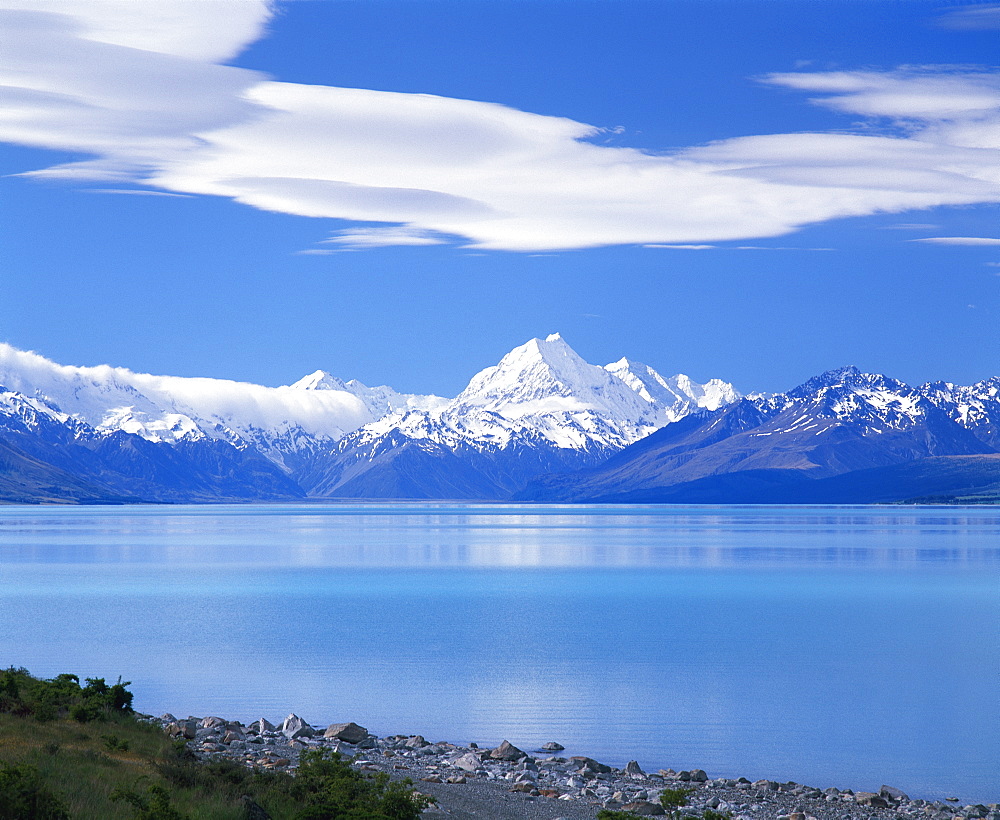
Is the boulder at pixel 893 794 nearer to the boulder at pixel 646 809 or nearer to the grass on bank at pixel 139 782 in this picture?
the boulder at pixel 646 809

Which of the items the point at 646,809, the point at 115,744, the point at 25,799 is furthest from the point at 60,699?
the point at 646,809

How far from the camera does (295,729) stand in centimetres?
3077

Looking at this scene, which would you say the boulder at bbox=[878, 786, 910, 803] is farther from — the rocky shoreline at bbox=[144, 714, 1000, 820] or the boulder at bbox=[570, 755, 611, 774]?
the boulder at bbox=[570, 755, 611, 774]

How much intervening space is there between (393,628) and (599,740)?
1112 inches

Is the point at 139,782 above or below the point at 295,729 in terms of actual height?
above

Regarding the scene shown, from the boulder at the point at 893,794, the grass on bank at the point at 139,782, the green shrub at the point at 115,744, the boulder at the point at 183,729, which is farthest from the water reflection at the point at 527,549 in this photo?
the green shrub at the point at 115,744

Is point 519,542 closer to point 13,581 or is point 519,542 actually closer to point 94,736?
point 13,581

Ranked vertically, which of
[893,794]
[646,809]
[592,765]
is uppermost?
[646,809]

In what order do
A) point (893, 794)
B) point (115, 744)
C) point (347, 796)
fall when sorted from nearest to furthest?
point (347, 796) < point (115, 744) < point (893, 794)

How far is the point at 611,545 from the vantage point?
146125mm

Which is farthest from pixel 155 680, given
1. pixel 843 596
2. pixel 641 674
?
→ pixel 843 596

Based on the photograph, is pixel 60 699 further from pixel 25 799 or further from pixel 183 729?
pixel 25 799

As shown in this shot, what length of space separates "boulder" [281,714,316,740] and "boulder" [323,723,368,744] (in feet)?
2.26

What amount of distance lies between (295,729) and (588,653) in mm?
20624
